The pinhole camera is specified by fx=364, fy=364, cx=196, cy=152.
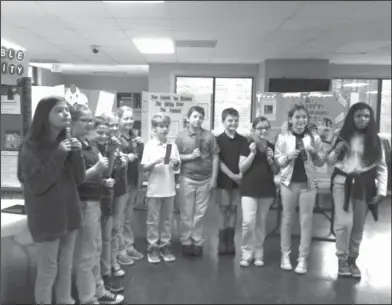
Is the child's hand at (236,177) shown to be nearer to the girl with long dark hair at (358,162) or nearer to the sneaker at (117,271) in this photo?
the girl with long dark hair at (358,162)

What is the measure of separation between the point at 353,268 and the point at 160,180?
44 centimetres

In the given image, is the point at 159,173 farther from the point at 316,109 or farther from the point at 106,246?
the point at 316,109

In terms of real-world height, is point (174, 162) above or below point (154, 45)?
below

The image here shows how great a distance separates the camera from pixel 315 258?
2.56 feet

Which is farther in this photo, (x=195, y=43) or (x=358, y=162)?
(x=195, y=43)

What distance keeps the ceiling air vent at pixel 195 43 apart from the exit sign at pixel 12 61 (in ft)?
1.07

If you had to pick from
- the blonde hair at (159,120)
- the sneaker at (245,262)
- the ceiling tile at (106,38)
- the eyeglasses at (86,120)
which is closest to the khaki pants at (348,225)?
the sneaker at (245,262)

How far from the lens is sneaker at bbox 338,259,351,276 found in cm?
70

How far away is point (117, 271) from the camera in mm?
626

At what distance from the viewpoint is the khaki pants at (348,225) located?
0.64m

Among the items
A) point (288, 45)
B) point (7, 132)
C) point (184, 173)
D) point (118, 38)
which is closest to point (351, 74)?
point (288, 45)

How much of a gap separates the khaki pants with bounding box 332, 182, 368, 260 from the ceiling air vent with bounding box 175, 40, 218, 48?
374 mm

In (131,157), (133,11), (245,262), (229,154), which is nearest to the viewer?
(131,157)

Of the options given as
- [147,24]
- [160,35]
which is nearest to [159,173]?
[160,35]
